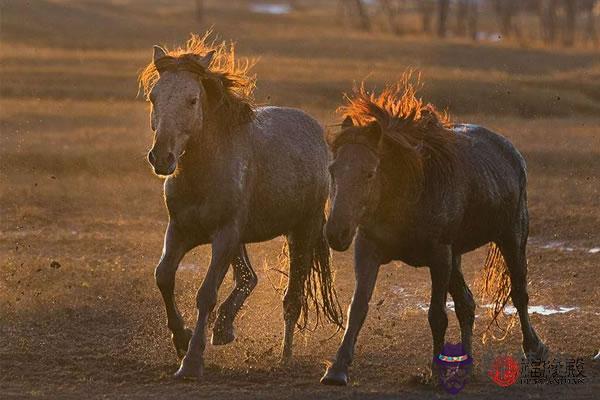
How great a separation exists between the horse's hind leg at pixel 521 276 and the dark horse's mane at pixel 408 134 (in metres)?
1.15

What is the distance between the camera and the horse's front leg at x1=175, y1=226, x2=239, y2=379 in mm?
8266

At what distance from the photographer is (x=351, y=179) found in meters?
7.59

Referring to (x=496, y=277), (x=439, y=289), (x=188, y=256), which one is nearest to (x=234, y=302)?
(x=439, y=289)

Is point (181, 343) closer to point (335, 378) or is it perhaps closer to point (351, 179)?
point (335, 378)

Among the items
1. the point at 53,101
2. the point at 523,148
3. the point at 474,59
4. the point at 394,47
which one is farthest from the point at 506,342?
the point at 394,47

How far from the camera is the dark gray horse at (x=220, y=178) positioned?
27.2ft

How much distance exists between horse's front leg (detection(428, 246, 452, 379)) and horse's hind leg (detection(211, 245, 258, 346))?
1638 millimetres

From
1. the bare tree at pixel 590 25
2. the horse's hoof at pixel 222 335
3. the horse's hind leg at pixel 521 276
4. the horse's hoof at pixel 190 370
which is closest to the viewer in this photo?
the horse's hoof at pixel 190 370

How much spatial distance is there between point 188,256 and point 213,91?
6.02 metres

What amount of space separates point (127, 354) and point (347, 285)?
152 inches

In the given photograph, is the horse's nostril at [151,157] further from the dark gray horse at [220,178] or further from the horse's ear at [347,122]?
the horse's ear at [347,122]

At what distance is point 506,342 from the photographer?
9.99 meters

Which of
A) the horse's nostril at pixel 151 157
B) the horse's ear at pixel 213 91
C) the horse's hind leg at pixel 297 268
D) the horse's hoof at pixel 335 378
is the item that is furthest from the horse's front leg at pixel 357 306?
the horse's hind leg at pixel 297 268

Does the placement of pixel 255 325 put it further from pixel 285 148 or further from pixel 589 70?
pixel 589 70
